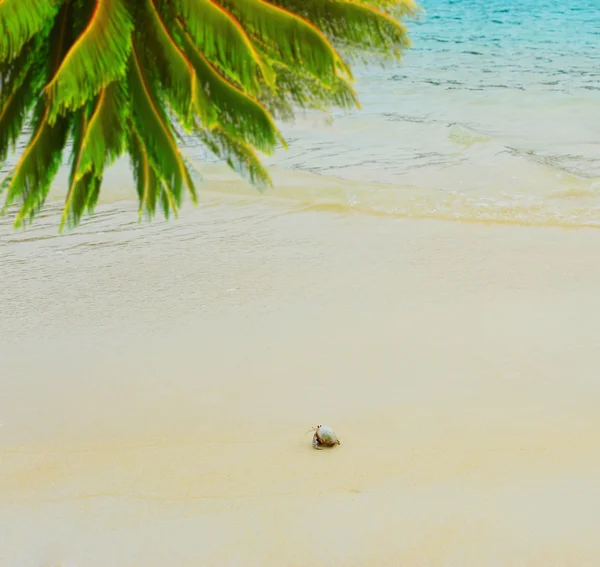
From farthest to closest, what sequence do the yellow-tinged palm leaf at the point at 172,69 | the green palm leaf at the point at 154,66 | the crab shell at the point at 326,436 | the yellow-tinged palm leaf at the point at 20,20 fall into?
the crab shell at the point at 326,436, the yellow-tinged palm leaf at the point at 172,69, the green palm leaf at the point at 154,66, the yellow-tinged palm leaf at the point at 20,20

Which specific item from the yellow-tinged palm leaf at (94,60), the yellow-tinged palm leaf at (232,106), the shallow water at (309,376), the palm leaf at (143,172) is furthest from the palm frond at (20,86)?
the shallow water at (309,376)

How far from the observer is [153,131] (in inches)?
103

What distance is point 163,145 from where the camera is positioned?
2664 millimetres

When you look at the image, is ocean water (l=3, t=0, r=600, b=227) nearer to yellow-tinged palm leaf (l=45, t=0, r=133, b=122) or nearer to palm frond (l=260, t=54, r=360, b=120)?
palm frond (l=260, t=54, r=360, b=120)

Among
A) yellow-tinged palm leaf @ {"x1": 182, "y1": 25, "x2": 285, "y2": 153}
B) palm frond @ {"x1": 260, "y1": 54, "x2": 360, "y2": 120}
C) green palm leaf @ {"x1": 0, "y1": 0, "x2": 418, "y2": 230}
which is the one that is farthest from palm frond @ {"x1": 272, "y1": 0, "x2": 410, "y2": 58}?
yellow-tinged palm leaf @ {"x1": 182, "y1": 25, "x2": 285, "y2": 153}

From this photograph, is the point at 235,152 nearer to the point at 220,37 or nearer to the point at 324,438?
the point at 220,37

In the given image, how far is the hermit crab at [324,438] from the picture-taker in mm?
5379

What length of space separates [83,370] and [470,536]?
3.51m

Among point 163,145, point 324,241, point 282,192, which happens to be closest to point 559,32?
point 282,192

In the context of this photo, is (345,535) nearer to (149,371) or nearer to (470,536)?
(470,536)

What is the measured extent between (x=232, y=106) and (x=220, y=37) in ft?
0.82

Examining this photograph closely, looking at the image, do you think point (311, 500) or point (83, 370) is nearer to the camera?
point (311, 500)

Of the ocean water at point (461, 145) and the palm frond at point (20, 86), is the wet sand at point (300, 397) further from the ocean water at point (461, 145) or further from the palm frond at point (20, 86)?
the palm frond at point (20, 86)

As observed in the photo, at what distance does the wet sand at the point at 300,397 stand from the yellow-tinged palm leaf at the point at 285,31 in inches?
117
